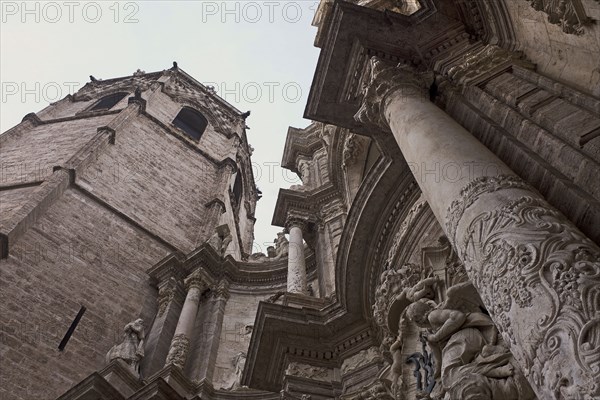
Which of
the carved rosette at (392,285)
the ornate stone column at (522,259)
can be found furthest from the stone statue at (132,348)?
the ornate stone column at (522,259)

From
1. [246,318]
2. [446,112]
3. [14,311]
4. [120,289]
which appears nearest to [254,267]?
[246,318]

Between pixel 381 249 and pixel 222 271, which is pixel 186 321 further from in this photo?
pixel 381 249

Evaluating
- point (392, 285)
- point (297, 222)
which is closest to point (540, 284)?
point (392, 285)

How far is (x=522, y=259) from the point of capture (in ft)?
10.7

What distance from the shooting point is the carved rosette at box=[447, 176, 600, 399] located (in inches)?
105

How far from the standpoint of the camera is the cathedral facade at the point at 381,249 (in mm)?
3588

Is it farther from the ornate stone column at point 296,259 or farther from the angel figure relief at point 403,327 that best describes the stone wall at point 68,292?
the angel figure relief at point 403,327

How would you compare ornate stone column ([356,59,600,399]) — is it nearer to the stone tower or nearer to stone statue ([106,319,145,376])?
stone statue ([106,319,145,376])

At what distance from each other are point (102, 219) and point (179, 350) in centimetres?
656

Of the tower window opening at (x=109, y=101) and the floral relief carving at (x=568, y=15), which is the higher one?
the tower window opening at (x=109, y=101)

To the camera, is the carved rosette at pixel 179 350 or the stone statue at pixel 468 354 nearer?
the stone statue at pixel 468 354

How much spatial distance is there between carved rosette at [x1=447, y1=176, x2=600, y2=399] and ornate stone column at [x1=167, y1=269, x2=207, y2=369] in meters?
9.83

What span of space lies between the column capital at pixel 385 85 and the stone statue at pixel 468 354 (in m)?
2.35

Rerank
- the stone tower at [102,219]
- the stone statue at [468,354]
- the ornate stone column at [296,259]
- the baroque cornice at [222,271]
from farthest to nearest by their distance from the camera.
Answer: the baroque cornice at [222,271] < the stone tower at [102,219] < the ornate stone column at [296,259] < the stone statue at [468,354]
